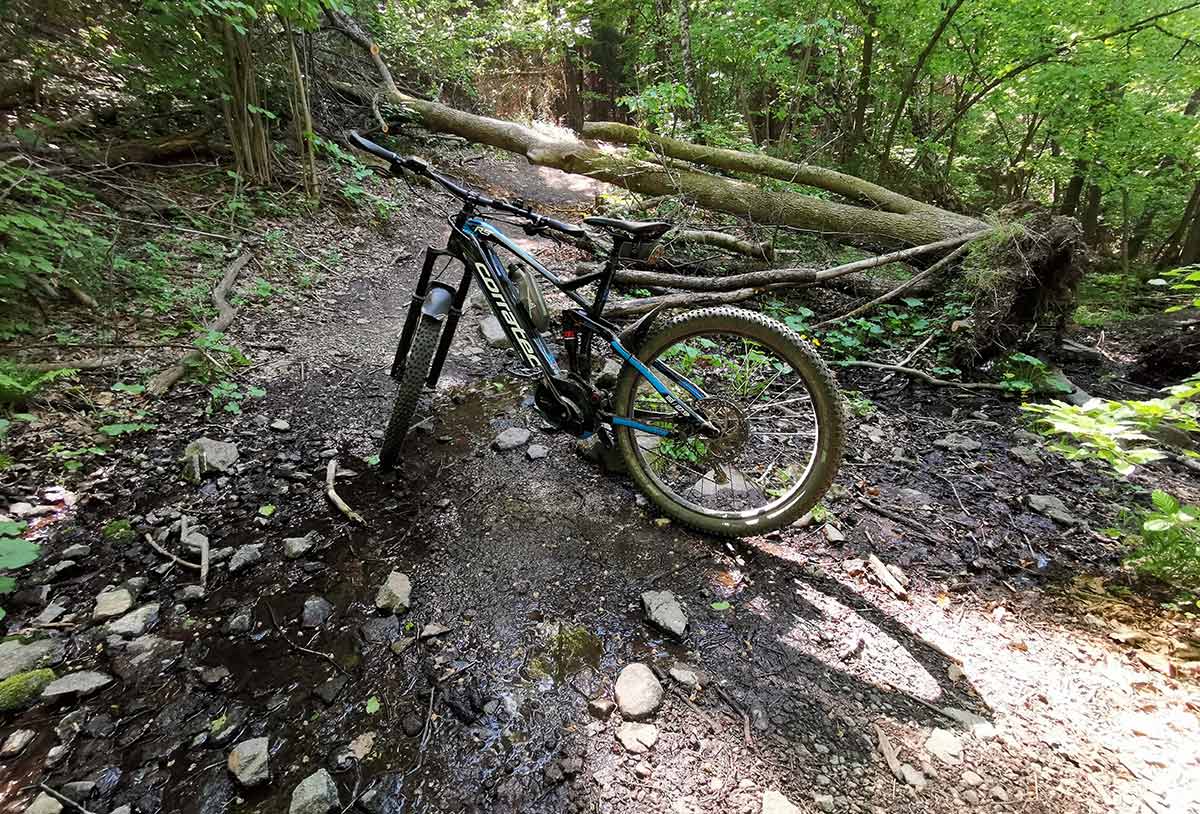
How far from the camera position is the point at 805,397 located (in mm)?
2271

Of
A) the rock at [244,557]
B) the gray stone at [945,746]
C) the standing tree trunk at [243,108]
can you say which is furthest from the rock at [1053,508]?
the standing tree trunk at [243,108]

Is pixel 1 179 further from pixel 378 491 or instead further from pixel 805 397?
pixel 805 397

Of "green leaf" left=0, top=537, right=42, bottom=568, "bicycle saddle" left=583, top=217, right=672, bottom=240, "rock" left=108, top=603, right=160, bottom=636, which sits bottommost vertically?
"rock" left=108, top=603, right=160, bottom=636

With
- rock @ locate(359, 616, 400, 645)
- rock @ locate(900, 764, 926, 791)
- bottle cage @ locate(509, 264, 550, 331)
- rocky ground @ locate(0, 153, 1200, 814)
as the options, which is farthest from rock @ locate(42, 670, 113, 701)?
rock @ locate(900, 764, 926, 791)

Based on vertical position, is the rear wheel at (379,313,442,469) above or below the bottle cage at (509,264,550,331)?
below

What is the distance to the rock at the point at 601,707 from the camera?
1.64 meters

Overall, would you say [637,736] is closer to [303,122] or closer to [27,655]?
[27,655]

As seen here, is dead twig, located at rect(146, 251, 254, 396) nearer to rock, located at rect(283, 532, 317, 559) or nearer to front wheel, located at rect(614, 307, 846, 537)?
rock, located at rect(283, 532, 317, 559)

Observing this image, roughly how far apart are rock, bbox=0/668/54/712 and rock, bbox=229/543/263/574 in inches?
22.4

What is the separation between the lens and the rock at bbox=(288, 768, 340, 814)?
4.41ft

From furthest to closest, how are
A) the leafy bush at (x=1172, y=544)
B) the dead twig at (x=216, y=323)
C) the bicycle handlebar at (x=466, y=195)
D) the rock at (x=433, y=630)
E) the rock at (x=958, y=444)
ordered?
the rock at (x=958, y=444) < the dead twig at (x=216, y=323) < the bicycle handlebar at (x=466, y=195) < the leafy bush at (x=1172, y=544) < the rock at (x=433, y=630)

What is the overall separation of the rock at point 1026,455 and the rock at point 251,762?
160 inches

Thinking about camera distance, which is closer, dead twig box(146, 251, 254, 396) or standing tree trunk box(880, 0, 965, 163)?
dead twig box(146, 251, 254, 396)

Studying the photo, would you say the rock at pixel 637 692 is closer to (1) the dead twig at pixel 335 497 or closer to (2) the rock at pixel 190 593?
(1) the dead twig at pixel 335 497
